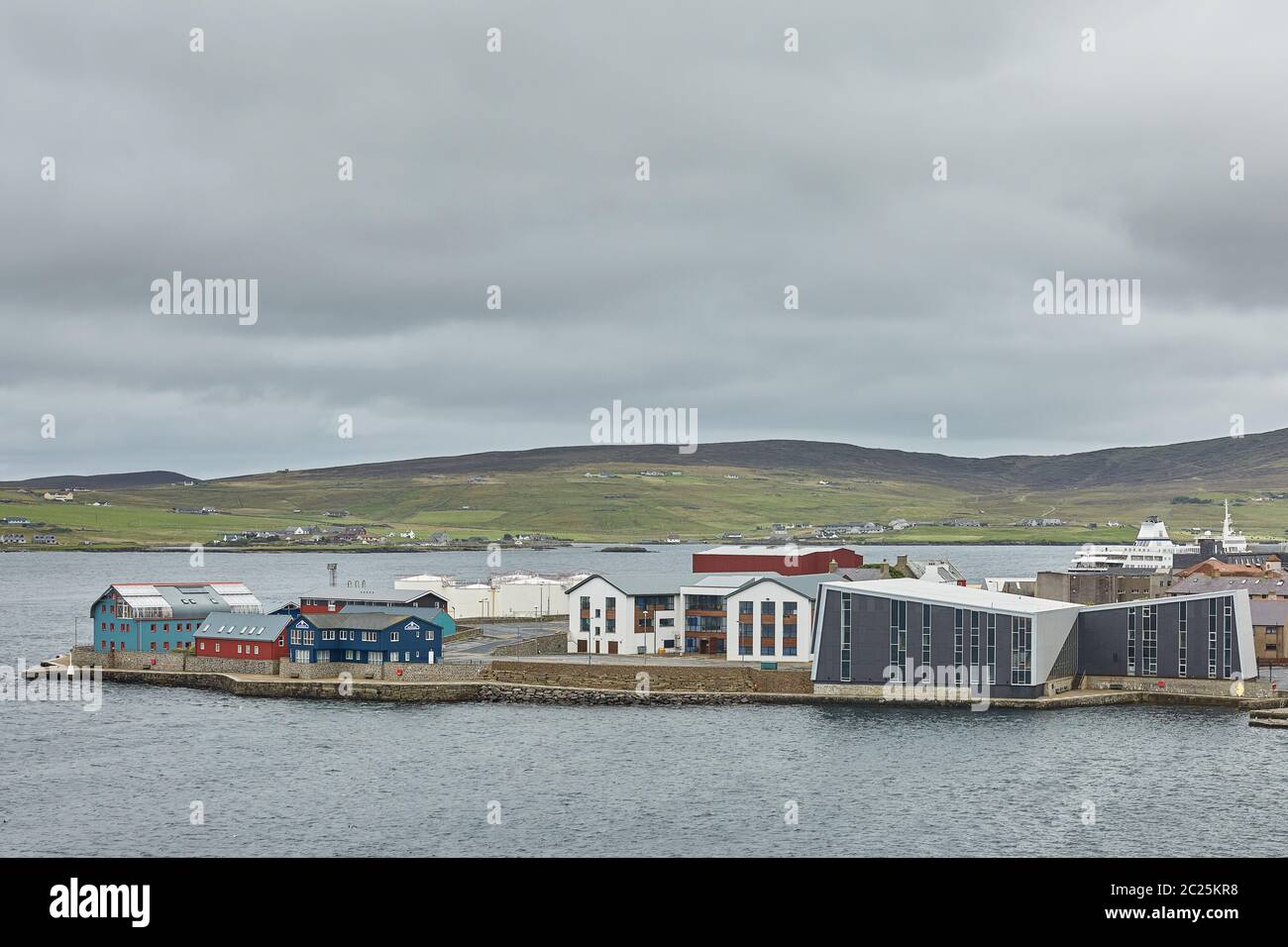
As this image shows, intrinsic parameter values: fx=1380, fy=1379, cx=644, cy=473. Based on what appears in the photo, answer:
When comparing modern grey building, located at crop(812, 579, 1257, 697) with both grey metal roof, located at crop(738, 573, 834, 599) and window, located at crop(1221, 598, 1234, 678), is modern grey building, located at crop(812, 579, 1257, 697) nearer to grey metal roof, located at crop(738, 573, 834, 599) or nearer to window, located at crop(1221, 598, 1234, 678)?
window, located at crop(1221, 598, 1234, 678)

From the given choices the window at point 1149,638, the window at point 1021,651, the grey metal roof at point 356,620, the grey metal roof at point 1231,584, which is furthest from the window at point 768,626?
the grey metal roof at point 1231,584

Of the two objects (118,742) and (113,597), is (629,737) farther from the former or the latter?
(113,597)

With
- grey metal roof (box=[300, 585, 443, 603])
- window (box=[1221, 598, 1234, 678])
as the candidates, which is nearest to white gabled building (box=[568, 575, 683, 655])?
grey metal roof (box=[300, 585, 443, 603])

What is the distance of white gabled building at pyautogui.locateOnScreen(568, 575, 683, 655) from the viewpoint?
84.1 meters

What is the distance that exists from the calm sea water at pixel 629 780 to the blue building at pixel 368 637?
5303 mm

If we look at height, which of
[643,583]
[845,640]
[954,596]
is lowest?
[845,640]

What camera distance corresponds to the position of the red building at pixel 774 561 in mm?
97812

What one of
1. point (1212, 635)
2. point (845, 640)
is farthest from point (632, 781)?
point (1212, 635)

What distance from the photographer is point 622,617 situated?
84188 mm

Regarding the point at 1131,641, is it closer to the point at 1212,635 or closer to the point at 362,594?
the point at 1212,635

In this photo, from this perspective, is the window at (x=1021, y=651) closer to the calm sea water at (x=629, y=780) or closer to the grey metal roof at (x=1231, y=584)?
the calm sea water at (x=629, y=780)

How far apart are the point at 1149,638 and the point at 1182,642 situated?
1.65 metres
